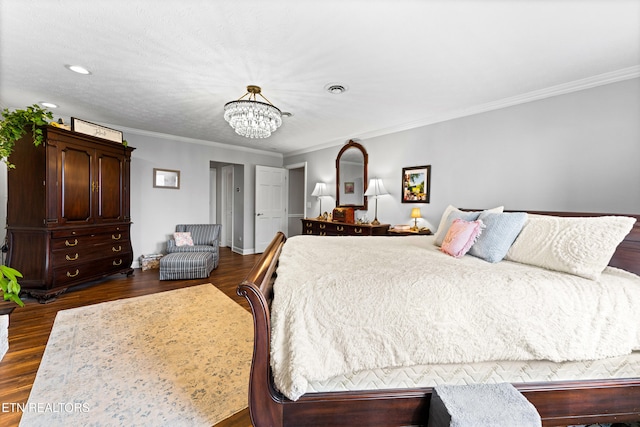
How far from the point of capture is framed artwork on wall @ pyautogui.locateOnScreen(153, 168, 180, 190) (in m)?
4.81

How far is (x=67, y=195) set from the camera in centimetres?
321

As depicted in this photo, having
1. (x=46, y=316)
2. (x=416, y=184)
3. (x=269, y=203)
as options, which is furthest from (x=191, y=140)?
(x=416, y=184)

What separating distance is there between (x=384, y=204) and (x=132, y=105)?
388 centimetres

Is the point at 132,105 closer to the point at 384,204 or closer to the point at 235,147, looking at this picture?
the point at 235,147

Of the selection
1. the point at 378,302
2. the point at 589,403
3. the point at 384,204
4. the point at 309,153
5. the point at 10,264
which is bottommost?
the point at 589,403

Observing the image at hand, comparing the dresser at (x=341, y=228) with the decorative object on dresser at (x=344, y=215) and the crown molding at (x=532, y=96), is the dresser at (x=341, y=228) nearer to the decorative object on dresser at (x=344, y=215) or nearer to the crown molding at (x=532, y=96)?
the decorative object on dresser at (x=344, y=215)

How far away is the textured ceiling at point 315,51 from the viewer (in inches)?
65.5

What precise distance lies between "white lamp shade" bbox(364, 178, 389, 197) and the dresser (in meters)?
0.54

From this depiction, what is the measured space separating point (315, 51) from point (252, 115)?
0.84 meters

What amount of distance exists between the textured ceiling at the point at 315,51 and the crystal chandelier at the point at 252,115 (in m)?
0.28

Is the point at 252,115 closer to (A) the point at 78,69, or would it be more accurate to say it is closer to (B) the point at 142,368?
(A) the point at 78,69

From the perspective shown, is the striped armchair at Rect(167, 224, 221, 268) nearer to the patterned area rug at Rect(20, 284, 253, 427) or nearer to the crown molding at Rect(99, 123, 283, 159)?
the crown molding at Rect(99, 123, 283, 159)

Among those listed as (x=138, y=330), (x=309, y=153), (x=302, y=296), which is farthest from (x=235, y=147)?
(x=302, y=296)

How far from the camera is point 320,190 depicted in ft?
17.7
